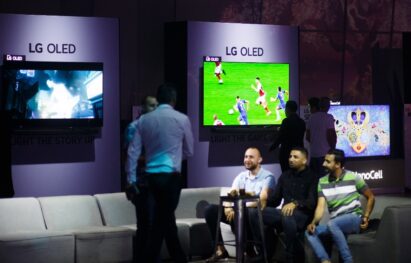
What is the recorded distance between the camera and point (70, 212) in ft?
27.8

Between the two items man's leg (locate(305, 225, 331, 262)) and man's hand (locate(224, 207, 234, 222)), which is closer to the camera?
man's leg (locate(305, 225, 331, 262))

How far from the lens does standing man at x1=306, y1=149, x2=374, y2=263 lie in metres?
7.68

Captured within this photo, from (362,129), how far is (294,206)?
685 cm

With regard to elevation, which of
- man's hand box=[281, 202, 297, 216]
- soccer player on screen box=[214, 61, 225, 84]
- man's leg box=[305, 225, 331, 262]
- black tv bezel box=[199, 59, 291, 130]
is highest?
soccer player on screen box=[214, 61, 225, 84]

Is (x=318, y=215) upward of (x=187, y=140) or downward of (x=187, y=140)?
downward

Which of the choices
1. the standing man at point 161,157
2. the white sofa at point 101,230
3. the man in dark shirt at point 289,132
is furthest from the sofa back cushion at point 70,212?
the man in dark shirt at point 289,132

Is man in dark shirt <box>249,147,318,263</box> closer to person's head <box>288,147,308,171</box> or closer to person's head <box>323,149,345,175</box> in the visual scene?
person's head <box>288,147,308,171</box>

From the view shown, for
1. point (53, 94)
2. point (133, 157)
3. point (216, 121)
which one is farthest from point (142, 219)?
point (216, 121)

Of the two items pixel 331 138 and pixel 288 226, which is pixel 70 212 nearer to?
pixel 288 226

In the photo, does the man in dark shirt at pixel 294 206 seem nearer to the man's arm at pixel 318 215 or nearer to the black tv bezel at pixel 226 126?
the man's arm at pixel 318 215

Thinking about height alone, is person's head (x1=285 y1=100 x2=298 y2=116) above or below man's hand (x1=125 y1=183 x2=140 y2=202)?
above

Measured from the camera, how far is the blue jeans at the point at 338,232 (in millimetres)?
7547

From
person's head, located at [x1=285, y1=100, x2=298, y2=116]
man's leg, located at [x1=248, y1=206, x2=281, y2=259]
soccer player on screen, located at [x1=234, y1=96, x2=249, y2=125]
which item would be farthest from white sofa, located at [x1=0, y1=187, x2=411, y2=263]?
soccer player on screen, located at [x1=234, y1=96, x2=249, y2=125]

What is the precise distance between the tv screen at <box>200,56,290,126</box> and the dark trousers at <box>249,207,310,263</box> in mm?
3586
